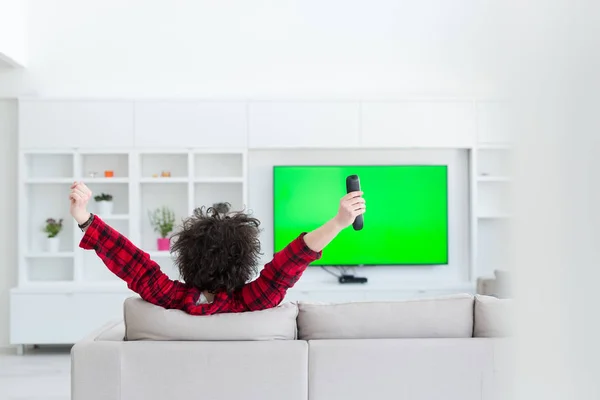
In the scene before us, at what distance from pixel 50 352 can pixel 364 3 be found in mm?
3650

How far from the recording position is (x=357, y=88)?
19.2ft

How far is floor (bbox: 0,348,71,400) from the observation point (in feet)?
13.9

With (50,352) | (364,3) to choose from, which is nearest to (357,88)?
(364,3)

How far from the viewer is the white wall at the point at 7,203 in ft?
18.8

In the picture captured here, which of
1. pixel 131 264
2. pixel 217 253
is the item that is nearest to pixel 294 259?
pixel 217 253

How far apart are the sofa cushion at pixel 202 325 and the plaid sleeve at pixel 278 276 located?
4 cm

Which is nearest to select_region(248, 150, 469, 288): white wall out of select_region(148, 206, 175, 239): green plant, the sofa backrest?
select_region(148, 206, 175, 239): green plant

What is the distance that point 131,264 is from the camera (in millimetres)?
2090

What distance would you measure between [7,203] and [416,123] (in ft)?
10.7

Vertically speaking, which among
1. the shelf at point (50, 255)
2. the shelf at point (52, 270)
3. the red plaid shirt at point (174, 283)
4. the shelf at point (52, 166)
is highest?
the shelf at point (52, 166)

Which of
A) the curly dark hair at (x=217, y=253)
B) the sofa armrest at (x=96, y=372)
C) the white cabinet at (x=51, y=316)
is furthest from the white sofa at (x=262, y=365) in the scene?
the white cabinet at (x=51, y=316)

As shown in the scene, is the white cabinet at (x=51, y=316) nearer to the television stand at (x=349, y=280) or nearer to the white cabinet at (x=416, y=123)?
the television stand at (x=349, y=280)

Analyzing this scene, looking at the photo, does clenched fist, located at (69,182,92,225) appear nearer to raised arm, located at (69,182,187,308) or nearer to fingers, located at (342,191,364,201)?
raised arm, located at (69,182,187,308)

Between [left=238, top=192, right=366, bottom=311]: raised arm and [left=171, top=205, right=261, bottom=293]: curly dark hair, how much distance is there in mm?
59
